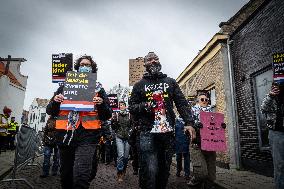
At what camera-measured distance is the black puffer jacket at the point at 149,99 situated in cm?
445

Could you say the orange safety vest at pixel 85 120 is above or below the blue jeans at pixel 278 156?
above

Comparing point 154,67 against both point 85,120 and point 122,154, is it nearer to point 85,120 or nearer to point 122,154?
point 85,120

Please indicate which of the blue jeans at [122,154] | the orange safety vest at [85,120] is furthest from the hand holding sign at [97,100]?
the blue jeans at [122,154]

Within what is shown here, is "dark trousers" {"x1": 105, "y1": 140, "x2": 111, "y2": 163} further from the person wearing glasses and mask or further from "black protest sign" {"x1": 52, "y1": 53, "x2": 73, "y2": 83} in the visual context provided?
the person wearing glasses and mask

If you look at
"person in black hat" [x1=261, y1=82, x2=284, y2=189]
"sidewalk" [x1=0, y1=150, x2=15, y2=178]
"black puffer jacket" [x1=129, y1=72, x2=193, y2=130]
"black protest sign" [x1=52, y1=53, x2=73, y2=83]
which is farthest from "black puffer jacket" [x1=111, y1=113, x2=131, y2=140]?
"person in black hat" [x1=261, y1=82, x2=284, y2=189]

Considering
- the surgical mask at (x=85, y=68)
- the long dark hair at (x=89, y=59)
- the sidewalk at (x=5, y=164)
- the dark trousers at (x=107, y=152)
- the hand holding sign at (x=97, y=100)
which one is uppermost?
the long dark hair at (x=89, y=59)

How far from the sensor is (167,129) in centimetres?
433

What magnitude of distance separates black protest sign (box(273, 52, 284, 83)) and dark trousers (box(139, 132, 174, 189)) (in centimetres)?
194

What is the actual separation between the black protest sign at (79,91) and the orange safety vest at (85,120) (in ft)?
0.24

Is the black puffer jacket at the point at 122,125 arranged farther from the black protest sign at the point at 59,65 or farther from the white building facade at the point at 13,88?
the white building facade at the point at 13,88

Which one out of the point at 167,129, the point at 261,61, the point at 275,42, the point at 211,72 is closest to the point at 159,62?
the point at 167,129

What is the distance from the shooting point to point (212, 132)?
654 cm

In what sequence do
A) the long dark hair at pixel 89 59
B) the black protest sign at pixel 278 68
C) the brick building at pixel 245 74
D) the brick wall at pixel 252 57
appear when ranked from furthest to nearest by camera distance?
the brick building at pixel 245 74 < the brick wall at pixel 252 57 < the black protest sign at pixel 278 68 < the long dark hair at pixel 89 59

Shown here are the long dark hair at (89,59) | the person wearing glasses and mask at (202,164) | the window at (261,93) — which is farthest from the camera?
the window at (261,93)
